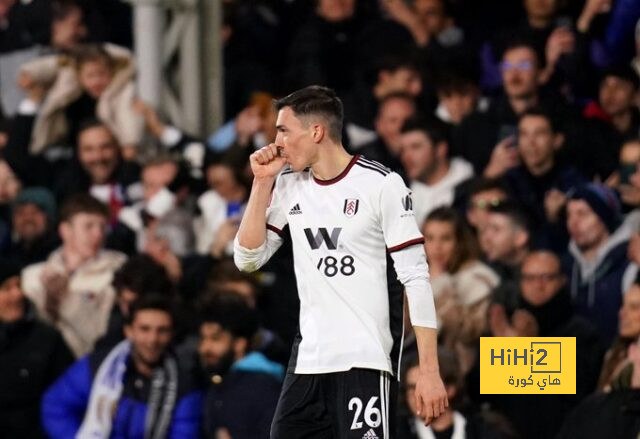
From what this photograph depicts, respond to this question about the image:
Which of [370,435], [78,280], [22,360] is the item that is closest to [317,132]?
[370,435]

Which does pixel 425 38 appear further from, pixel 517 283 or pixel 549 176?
pixel 517 283

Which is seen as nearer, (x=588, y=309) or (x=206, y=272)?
(x=588, y=309)

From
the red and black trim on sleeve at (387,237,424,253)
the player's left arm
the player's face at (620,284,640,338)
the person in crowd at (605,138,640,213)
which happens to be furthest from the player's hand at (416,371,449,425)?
the person in crowd at (605,138,640,213)

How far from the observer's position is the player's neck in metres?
6.45

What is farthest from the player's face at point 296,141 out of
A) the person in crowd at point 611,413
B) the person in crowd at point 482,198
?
the person in crowd at point 482,198

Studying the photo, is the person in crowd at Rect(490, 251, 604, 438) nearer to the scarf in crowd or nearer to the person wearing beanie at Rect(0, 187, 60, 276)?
the scarf in crowd

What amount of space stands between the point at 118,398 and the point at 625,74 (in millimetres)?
3920

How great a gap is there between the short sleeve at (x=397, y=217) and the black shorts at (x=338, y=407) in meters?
0.51

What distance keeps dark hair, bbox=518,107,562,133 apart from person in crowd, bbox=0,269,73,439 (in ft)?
10.5

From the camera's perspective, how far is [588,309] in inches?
376

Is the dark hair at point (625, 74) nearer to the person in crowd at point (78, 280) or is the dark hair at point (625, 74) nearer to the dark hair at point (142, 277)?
the dark hair at point (142, 277)

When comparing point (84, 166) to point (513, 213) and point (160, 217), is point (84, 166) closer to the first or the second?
point (160, 217)

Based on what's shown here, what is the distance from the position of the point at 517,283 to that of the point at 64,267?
306cm

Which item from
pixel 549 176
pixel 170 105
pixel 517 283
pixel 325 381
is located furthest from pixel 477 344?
pixel 170 105
